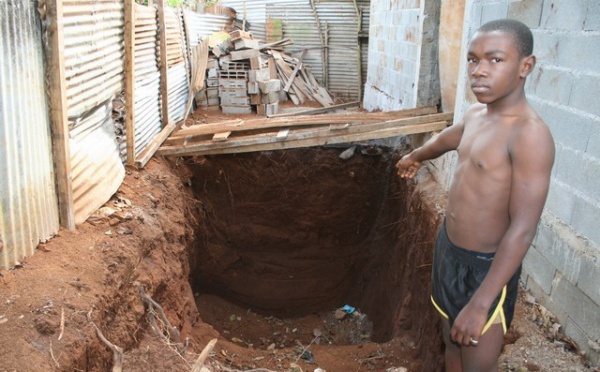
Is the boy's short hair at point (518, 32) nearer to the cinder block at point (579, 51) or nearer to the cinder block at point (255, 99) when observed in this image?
the cinder block at point (579, 51)

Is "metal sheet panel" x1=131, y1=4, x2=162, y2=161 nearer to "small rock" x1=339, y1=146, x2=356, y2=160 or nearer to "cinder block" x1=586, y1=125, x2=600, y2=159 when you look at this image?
"small rock" x1=339, y1=146, x2=356, y2=160

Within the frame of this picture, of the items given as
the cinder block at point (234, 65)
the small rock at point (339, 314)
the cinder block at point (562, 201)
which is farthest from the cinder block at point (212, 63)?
the cinder block at point (562, 201)

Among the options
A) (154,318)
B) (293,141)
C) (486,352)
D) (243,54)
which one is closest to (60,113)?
(154,318)

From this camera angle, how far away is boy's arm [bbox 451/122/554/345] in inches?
87.0

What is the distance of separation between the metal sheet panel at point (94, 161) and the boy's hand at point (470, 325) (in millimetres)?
3354

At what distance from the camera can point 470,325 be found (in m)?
2.28

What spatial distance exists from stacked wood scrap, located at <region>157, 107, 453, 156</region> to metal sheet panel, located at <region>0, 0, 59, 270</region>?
2.71 m

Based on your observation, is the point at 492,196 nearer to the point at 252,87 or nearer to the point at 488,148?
the point at 488,148

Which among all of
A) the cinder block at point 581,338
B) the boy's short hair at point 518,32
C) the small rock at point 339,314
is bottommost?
the small rock at point 339,314

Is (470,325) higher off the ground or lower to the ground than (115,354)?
higher

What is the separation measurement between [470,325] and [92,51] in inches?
160

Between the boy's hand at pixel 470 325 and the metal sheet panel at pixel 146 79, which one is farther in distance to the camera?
the metal sheet panel at pixel 146 79

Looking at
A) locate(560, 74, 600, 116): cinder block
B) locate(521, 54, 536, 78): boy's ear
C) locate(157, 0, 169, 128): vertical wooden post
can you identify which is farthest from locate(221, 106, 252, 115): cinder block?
locate(521, 54, 536, 78): boy's ear

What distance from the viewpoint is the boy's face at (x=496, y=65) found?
2.30m
